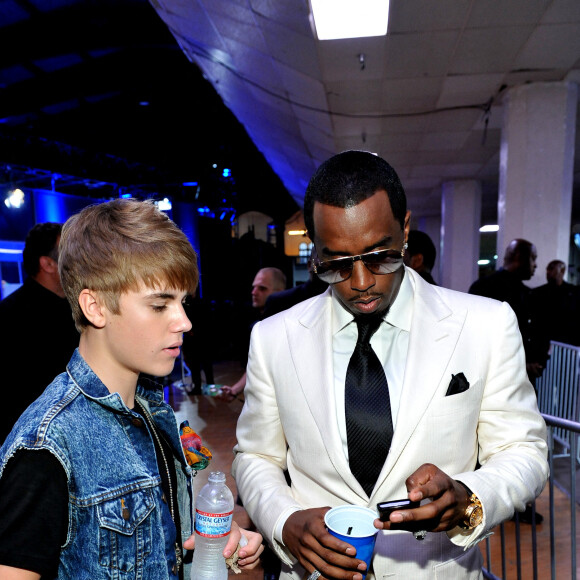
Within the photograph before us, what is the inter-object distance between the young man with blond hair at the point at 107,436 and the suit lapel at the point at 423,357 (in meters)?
0.54

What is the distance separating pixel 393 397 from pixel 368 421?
0.11 m

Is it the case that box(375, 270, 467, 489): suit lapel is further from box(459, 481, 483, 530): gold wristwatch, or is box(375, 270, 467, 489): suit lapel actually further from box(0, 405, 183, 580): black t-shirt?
box(0, 405, 183, 580): black t-shirt

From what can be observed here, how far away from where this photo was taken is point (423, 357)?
147 centimetres

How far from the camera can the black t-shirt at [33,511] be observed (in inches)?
35.9

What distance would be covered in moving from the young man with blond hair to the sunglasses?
0.46 metres

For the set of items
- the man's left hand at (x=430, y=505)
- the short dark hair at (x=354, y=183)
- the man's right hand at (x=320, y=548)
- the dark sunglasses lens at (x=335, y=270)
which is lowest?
the man's right hand at (x=320, y=548)

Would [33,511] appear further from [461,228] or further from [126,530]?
[461,228]

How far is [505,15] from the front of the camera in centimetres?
428

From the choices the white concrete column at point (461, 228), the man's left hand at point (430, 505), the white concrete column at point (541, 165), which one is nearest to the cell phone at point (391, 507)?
the man's left hand at point (430, 505)

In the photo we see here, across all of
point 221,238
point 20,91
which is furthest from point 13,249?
point 221,238

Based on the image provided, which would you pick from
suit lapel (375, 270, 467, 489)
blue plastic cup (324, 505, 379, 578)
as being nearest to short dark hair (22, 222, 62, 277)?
suit lapel (375, 270, 467, 489)

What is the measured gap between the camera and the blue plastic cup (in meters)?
1.03

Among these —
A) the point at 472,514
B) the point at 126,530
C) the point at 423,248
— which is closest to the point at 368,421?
the point at 472,514

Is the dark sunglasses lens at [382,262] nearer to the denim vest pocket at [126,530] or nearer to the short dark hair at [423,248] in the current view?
the denim vest pocket at [126,530]
